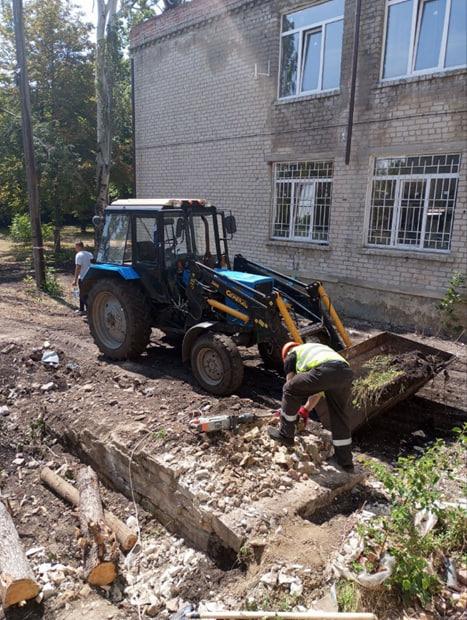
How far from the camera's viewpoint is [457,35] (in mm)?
8484

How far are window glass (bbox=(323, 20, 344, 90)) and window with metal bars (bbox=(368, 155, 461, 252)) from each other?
2124 mm

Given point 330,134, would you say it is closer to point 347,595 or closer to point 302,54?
point 302,54

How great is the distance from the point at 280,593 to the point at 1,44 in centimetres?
2165

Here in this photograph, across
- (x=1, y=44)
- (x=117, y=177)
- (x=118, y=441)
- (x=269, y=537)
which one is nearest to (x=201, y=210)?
(x=118, y=441)

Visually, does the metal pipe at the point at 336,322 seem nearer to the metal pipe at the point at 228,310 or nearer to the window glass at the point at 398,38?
the metal pipe at the point at 228,310

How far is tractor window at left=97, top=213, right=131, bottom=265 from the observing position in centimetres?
706

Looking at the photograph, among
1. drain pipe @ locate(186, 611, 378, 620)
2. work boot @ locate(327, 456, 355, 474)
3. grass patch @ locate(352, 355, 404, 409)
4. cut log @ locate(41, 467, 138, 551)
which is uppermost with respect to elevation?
grass patch @ locate(352, 355, 404, 409)

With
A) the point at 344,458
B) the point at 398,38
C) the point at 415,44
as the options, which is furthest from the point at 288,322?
the point at 398,38

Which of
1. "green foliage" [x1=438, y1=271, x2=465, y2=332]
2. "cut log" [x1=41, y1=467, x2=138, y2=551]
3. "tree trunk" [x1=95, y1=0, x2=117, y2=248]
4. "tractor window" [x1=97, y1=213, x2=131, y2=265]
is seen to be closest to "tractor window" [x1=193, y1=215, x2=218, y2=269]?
"tractor window" [x1=97, y1=213, x2=131, y2=265]

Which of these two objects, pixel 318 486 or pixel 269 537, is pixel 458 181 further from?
pixel 269 537

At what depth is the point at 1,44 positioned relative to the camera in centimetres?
1866

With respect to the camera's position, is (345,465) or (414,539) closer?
(414,539)

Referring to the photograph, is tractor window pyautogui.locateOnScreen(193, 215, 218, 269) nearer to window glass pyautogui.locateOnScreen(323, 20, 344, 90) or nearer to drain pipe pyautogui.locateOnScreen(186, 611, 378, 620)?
drain pipe pyautogui.locateOnScreen(186, 611, 378, 620)

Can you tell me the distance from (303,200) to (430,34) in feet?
12.9
